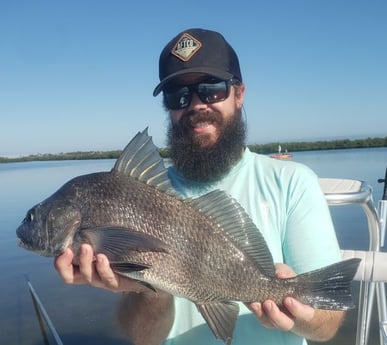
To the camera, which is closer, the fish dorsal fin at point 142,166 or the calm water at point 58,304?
the fish dorsal fin at point 142,166

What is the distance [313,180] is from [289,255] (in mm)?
543

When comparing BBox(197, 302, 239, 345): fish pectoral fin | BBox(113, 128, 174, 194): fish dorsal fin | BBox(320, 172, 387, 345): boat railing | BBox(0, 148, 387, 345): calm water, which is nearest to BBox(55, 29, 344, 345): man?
BBox(197, 302, 239, 345): fish pectoral fin

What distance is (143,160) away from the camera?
2.54 meters

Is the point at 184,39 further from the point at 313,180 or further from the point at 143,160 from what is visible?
the point at 313,180

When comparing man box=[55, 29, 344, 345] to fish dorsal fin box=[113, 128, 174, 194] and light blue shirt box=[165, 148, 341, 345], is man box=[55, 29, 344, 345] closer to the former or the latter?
light blue shirt box=[165, 148, 341, 345]

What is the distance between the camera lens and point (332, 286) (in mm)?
2266

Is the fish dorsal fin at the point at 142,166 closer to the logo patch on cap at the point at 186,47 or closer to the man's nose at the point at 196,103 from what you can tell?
the man's nose at the point at 196,103

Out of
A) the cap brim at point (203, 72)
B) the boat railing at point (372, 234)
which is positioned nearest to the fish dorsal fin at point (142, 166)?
the cap brim at point (203, 72)

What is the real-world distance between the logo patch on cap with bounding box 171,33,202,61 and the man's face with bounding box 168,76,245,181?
0.17 m

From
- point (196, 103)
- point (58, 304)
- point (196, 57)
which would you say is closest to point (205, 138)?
point (196, 103)

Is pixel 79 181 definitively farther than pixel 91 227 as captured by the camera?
Yes

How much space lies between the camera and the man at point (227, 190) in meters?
2.41

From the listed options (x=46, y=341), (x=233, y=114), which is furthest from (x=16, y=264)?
(x=233, y=114)

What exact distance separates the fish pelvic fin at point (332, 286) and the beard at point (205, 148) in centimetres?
108
